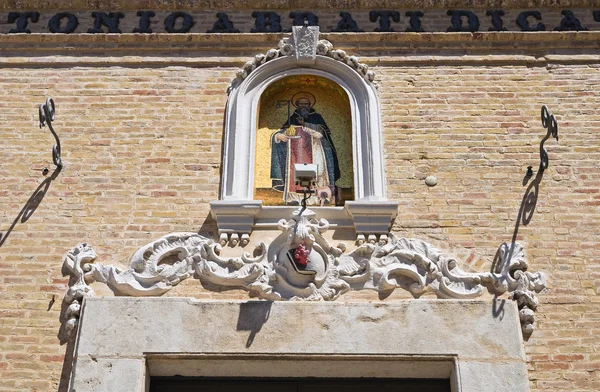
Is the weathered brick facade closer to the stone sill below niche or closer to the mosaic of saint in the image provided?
the stone sill below niche

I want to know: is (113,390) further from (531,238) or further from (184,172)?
(531,238)

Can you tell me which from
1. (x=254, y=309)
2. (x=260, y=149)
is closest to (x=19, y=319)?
(x=254, y=309)

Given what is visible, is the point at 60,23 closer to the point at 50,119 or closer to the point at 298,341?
the point at 50,119

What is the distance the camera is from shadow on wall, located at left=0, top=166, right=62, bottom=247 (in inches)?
304

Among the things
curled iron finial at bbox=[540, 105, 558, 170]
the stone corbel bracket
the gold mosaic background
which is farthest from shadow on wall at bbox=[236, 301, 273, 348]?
curled iron finial at bbox=[540, 105, 558, 170]

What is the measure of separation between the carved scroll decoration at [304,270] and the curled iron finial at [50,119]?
98 centimetres

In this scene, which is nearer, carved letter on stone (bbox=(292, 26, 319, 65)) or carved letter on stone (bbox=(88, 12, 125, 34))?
carved letter on stone (bbox=(292, 26, 319, 65))

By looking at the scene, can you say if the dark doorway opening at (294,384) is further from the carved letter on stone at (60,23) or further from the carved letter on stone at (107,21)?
the carved letter on stone at (60,23)

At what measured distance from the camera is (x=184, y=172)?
809cm

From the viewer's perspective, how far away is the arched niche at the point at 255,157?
7.66 metres

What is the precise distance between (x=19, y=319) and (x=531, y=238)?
4449mm

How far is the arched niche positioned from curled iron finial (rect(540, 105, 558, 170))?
149cm

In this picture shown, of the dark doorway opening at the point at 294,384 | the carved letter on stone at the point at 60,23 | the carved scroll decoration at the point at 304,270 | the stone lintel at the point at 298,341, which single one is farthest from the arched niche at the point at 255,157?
→ the carved letter on stone at the point at 60,23

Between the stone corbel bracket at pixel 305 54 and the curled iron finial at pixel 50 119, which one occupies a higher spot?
the stone corbel bracket at pixel 305 54
